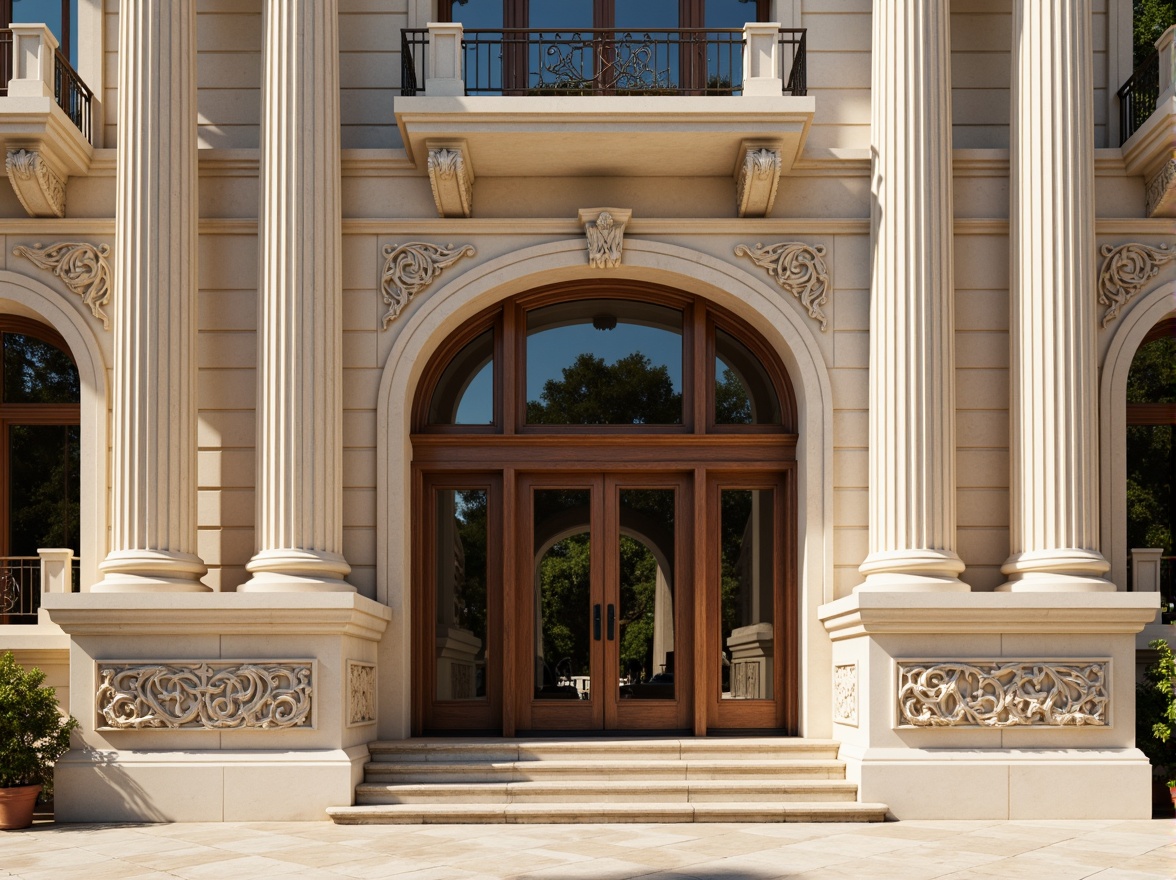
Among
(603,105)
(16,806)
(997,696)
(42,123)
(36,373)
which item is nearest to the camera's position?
(16,806)

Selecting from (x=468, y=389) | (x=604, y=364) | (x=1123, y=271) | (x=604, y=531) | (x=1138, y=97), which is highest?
(x=1138, y=97)

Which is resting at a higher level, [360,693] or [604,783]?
[360,693]

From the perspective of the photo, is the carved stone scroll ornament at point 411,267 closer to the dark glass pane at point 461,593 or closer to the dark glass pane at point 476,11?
the dark glass pane at point 461,593

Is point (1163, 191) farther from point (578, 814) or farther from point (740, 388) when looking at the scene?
point (578, 814)

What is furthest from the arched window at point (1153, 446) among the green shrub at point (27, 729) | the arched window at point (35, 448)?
the arched window at point (35, 448)

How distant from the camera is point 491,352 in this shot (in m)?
13.3

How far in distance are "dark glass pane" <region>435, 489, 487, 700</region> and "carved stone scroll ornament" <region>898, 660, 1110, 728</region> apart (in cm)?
425

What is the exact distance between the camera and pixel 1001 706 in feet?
35.3

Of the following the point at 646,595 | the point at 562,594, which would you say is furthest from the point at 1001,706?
the point at 562,594

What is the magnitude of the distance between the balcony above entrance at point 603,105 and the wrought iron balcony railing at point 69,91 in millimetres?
3056

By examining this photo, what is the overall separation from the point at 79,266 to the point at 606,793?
6.87m

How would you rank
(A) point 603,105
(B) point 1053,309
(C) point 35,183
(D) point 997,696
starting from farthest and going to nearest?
(C) point 35,183
(A) point 603,105
(B) point 1053,309
(D) point 997,696

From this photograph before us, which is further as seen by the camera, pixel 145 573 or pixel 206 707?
pixel 145 573

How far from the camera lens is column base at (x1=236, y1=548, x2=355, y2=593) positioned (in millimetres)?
11234
